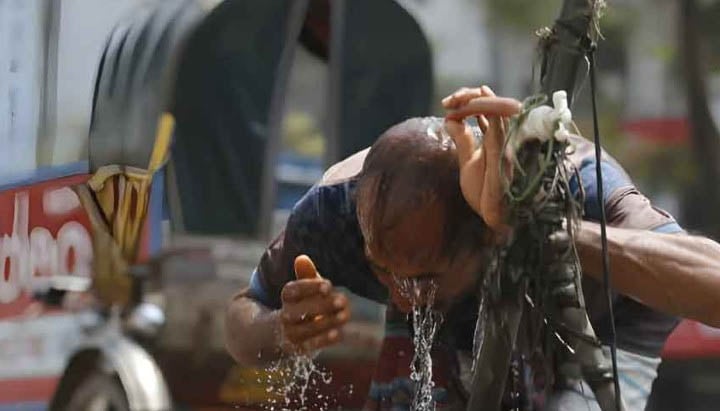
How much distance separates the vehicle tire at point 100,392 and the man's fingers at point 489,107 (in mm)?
1385

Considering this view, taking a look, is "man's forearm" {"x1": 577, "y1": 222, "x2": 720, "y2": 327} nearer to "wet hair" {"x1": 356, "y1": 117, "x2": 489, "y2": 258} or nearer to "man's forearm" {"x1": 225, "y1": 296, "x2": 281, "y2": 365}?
"wet hair" {"x1": 356, "y1": 117, "x2": 489, "y2": 258}

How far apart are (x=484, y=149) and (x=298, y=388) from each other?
0.96 meters

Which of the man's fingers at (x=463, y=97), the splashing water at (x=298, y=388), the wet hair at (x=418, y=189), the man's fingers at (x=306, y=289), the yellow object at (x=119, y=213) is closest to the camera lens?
the man's fingers at (x=463, y=97)

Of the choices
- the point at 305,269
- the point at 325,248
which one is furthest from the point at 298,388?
the point at 305,269

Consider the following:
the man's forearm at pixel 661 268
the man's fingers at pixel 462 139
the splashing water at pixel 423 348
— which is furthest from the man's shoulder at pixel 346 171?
the man's forearm at pixel 661 268

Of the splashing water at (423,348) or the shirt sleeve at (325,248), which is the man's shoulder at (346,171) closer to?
the shirt sleeve at (325,248)

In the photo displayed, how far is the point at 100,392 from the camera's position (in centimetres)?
323

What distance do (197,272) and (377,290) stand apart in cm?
74

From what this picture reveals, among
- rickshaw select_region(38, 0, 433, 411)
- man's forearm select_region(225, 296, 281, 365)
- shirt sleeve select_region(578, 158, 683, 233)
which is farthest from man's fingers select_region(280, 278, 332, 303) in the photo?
rickshaw select_region(38, 0, 433, 411)

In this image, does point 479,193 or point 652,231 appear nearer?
point 479,193

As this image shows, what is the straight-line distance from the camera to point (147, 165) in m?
3.12

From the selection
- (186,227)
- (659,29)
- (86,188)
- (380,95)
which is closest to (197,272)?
(186,227)

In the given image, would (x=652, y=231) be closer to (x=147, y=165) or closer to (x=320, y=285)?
(x=320, y=285)

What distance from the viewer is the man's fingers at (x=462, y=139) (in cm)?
211
